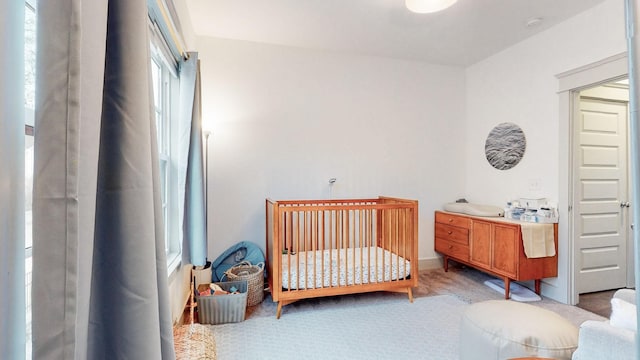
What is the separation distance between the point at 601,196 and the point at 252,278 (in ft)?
11.5

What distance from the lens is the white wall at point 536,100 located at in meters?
2.60

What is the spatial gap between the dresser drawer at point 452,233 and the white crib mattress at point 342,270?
3.04ft

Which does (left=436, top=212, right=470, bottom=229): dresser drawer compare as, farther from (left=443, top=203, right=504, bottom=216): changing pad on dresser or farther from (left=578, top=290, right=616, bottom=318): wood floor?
(left=578, top=290, right=616, bottom=318): wood floor

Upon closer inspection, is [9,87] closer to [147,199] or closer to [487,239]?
[147,199]

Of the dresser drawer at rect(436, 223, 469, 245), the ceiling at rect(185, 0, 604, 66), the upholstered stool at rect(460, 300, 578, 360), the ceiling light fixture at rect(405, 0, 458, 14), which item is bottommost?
the upholstered stool at rect(460, 300, 578, 360)

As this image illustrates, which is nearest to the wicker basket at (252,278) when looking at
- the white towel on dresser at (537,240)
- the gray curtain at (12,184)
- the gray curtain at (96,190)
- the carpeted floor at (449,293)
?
the carpeted floor at (449,293)

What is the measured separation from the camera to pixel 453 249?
3543 millimetres

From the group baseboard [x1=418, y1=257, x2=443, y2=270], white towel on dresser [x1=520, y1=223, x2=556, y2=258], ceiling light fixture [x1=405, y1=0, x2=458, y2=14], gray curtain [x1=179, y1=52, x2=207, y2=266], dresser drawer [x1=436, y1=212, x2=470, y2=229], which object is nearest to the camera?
ceiling light fixture [x1=405, y1=0, x2=458, y2=14]

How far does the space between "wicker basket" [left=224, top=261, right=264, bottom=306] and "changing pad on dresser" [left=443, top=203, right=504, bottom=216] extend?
2322 millimetres

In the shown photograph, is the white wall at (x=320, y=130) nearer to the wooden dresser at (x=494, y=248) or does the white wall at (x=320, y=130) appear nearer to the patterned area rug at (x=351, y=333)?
the wooden dresser at (x=494, y=248)

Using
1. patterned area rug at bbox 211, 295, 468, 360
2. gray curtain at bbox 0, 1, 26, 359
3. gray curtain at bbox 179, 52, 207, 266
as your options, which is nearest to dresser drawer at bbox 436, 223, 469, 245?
patterned area rug at bbox 211, 295, 468, 360

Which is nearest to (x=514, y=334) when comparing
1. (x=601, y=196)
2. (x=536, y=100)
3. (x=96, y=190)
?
(x=96, y=190)

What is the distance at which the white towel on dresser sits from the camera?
278 cm

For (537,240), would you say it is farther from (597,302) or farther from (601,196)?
(601,196)
